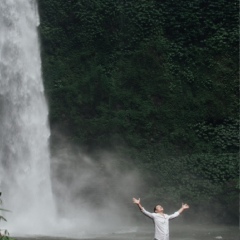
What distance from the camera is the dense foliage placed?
24016mm

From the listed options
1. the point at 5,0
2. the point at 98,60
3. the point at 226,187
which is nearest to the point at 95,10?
the point at 98,60

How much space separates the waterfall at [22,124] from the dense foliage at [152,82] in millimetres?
1339

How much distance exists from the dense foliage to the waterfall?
1339 millimetres


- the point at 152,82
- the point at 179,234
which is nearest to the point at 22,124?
Result: the point at 152,82

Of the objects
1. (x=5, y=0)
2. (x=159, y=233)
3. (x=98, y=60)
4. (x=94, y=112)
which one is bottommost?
(x=159, y=233)

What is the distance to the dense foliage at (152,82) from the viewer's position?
24016 mm

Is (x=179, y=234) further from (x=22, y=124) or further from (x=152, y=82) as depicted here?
(x=152, y=82)

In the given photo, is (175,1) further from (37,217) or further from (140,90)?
(37,217)

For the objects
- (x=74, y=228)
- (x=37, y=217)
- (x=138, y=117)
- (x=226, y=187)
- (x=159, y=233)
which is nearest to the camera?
(x=159, y=233)

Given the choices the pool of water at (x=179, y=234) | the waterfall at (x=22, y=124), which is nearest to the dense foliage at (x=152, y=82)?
the waterfall at (x=22, y=124)

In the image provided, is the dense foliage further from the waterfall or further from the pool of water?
the pool of water

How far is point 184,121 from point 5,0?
951 cm

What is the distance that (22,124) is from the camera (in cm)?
2298

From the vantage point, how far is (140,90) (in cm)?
2508
